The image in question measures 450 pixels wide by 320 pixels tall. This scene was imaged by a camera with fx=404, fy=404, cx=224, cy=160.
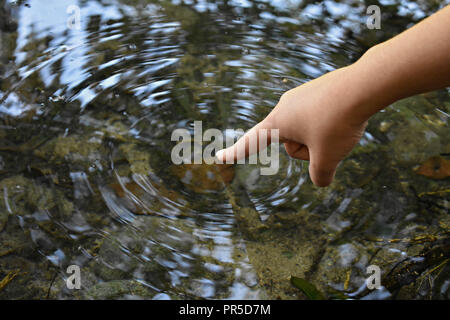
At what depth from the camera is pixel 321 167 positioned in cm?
137

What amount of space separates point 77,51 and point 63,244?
1.36m

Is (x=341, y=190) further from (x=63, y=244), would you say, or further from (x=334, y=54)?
(x=63, y=244)

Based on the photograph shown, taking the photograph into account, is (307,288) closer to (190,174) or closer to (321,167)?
(321,167)

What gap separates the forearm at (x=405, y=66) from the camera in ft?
3.01

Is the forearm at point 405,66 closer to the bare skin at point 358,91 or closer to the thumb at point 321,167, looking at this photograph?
the bare skin at point 358,91

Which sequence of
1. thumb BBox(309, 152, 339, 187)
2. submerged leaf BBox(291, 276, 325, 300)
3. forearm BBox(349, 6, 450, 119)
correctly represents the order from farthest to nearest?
1. submerged leaf BBox(291, 276, 325, 300)
2. thumb BBox(309, 152, 339, 187)
3. forearm BBox(349, 6, 450, 119)

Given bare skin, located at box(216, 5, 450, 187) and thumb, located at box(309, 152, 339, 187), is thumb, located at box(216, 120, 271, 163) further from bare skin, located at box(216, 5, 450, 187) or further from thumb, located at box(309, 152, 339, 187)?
thumb, located at box(309, 152, 339, 187)

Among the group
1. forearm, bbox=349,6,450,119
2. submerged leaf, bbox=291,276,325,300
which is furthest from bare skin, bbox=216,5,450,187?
submerged leaf, bbox=291,276,325,300

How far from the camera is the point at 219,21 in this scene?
9.08ft

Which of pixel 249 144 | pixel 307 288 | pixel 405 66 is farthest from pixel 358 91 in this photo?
pixel 307 288

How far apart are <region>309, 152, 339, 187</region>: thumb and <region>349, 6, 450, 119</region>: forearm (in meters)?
0.24

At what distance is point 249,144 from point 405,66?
62 centimetres

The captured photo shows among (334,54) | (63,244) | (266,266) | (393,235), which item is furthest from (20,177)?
(334,54)

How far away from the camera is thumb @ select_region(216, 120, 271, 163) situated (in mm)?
1400
